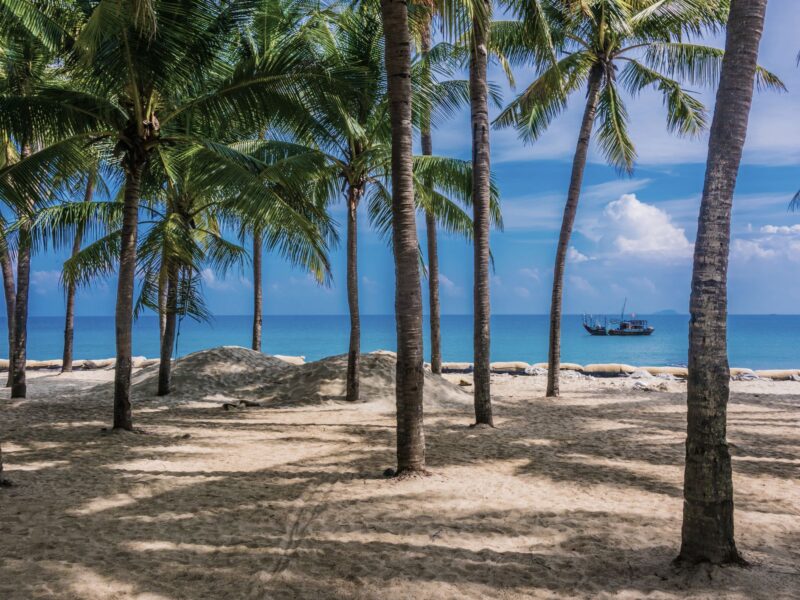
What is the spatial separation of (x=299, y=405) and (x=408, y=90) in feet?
26.1

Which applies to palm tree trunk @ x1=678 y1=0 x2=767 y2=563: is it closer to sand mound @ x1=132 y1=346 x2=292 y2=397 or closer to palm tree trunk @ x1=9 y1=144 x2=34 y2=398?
sand mound @ x1=132 y1=346 x2=292 y2=397

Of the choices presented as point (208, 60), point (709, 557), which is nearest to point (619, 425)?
point (709, 557)

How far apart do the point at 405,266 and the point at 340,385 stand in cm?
742

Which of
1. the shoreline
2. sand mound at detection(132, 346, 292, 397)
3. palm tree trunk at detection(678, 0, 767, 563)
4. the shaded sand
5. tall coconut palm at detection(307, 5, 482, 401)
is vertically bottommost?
the shoreline

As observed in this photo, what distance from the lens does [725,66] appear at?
14.2 feet

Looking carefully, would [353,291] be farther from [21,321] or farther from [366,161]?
[21,321]

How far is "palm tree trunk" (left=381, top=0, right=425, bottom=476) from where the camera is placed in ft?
22.6

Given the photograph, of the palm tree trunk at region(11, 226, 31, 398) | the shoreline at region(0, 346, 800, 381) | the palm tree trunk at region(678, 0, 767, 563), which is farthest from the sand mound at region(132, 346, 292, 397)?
the palm tree trunk at region(678, 0, 767, 563)

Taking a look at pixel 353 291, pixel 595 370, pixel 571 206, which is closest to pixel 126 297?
pixel 353 291

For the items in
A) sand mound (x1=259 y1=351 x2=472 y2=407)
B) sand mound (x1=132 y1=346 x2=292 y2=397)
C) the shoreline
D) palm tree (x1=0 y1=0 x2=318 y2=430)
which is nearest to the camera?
palm tree (x1=0 y1=0 x2=318 y2=430)

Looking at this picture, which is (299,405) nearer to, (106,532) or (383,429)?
(383,429)

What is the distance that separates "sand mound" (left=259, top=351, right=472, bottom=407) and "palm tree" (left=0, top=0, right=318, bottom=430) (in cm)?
439

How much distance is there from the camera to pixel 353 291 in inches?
527

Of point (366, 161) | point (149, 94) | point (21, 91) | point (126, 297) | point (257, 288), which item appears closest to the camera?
point (149, 94)
